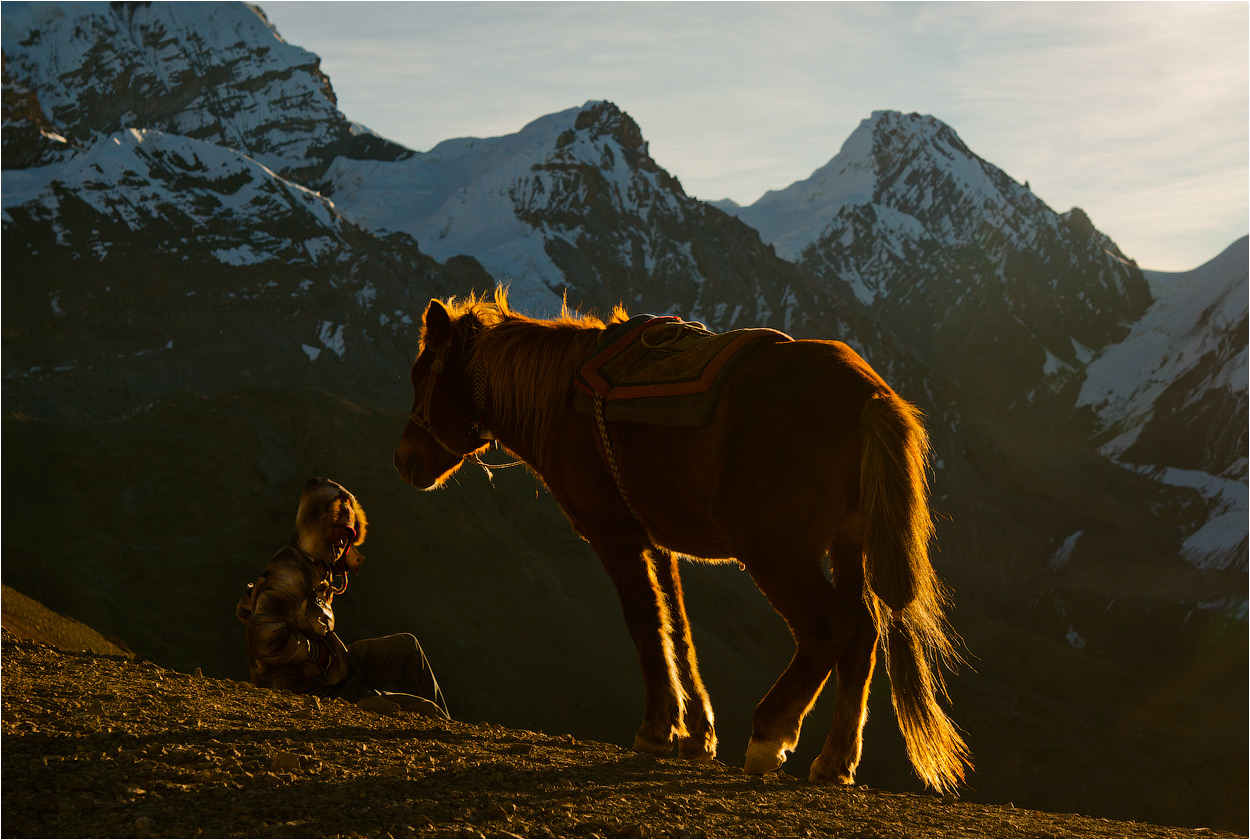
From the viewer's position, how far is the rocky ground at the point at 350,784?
3.04 metres

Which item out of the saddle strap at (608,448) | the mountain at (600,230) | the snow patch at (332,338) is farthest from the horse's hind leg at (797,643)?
the mountain at (600,230)

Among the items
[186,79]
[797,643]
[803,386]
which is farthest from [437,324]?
[186,79]

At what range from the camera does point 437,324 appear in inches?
234

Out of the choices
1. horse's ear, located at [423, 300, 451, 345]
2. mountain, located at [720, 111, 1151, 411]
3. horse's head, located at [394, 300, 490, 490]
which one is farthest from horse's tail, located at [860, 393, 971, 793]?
mountain, located at [720, 111, 1151, 411]

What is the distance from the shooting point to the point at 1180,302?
16950 cm

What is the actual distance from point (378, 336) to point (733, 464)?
212 ft

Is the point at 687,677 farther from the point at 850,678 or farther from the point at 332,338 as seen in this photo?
the point at 332,338

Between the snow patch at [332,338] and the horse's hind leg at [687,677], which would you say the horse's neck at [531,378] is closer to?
the horse's hind leg at [687,677]

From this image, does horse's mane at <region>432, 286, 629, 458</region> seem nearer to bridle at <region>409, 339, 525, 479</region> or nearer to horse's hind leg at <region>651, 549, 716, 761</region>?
bridle at <region>409, 339, 525, 479</region>

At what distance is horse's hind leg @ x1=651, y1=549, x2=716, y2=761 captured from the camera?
530 cm

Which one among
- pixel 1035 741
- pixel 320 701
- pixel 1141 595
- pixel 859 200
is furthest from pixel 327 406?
pixel 859 200

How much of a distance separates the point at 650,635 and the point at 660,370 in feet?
4.45

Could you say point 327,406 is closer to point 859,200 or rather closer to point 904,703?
point 904,703

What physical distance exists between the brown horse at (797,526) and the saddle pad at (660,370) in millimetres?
86
